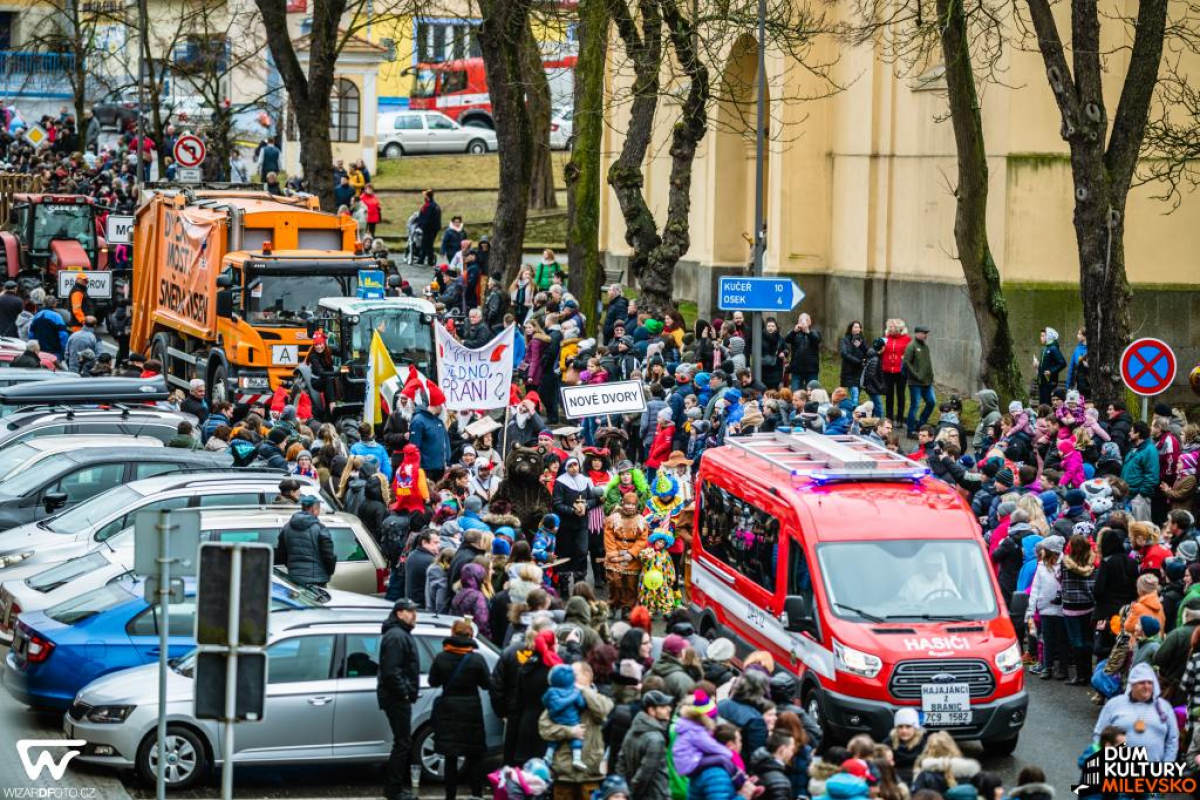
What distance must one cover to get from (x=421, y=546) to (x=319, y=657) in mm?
3503

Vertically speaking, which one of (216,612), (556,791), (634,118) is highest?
(634,118)

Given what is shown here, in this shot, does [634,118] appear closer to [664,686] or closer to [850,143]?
[850,143]

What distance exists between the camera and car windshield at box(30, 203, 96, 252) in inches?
1710

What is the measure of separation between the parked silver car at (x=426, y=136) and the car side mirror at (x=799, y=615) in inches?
1947

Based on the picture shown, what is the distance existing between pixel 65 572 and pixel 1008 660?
28.0 ft

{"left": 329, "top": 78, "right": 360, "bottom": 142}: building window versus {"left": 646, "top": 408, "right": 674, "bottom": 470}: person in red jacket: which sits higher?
{"left": 329, "top": 78, "right": 360, "bottom": 142}: building window

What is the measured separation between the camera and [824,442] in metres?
17.7

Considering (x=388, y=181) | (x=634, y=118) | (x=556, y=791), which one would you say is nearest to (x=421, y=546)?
(x=556, y=791)

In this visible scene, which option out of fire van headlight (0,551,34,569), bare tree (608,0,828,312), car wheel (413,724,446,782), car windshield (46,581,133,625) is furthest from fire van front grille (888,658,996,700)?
bare tree (608,0,828,312)

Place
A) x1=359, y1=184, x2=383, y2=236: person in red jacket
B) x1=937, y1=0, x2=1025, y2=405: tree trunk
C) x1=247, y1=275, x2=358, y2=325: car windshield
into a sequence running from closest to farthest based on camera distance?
1. x1=937, y1=0, x2=1025, y2=405: tree trunk
2. x1=247, y1=275, x2=358, y2=325: car windshield
3. x1=359, y1=184, x2=383, y2=236: person in red jacket

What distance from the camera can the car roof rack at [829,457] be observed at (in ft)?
53.8

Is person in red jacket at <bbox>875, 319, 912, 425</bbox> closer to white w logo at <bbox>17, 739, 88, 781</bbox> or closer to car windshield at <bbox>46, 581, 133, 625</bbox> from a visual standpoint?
car windshield at <bbox>46, 581, 133, 625</bbox>

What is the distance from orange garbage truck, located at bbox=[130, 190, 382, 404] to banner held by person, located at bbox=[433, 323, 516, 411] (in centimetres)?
484

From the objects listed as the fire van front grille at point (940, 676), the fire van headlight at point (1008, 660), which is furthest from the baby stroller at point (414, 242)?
the fire van front grille at point (940, 676)
